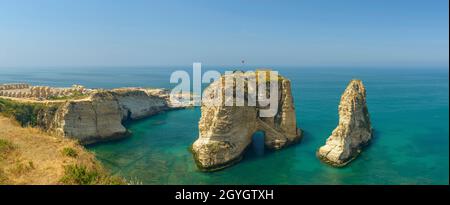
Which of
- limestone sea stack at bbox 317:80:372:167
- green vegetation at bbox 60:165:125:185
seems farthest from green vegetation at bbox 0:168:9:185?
limestone sea stack at bbox 317:80:372:167

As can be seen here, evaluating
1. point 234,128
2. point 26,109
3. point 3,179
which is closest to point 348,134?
point 234,128

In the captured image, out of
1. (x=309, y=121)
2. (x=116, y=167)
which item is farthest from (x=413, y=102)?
(x=116, y=167)

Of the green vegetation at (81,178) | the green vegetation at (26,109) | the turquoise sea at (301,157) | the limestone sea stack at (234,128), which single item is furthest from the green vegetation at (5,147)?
the green vegetation at (26,109)

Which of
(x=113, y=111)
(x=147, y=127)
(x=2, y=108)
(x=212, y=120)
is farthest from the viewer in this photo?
(x=147, y=127)
